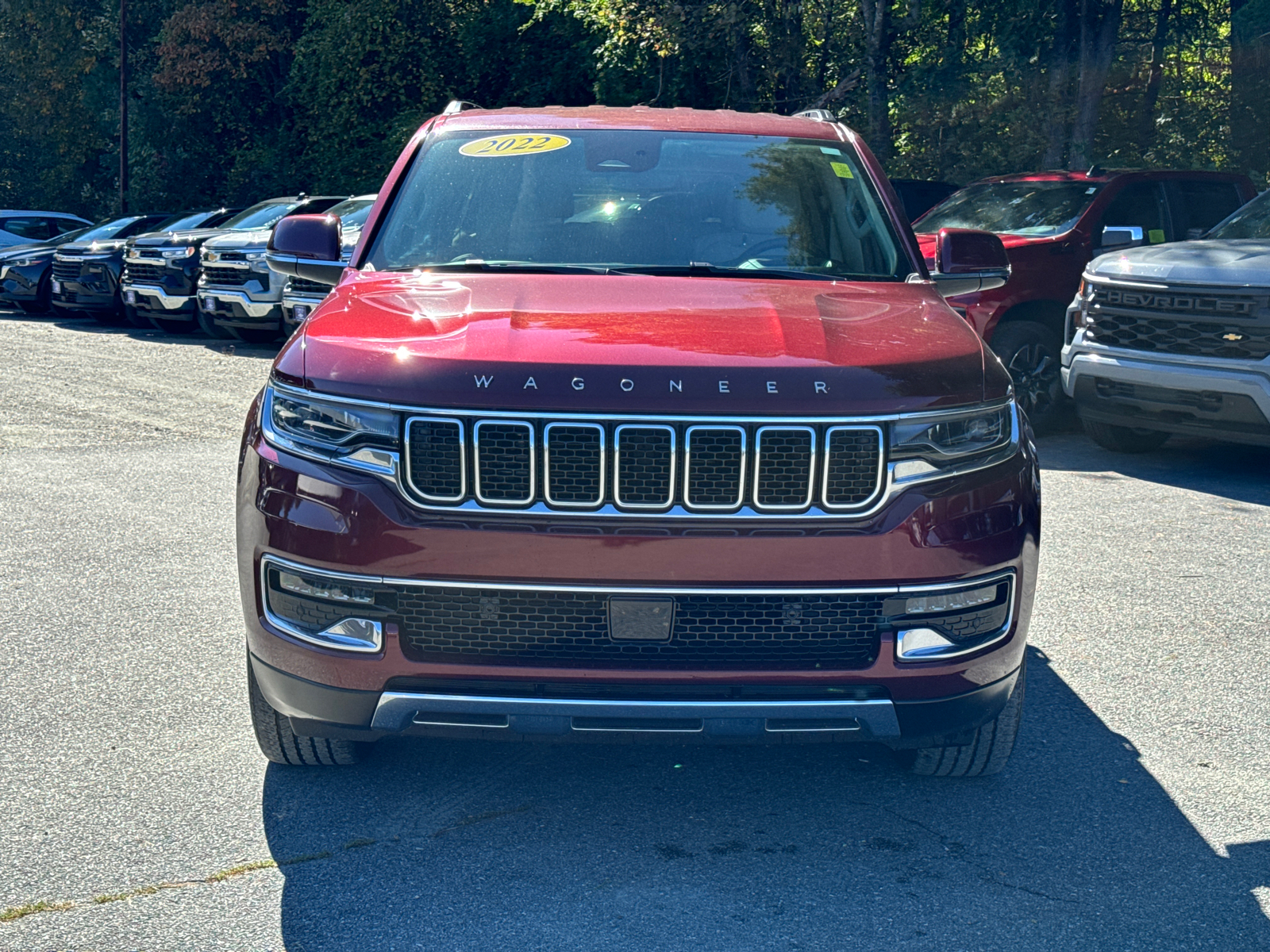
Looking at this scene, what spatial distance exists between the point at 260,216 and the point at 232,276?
1880 mm

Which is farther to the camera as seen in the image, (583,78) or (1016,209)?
(583,78)

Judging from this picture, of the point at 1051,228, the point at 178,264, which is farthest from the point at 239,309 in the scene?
the point at 1051,228

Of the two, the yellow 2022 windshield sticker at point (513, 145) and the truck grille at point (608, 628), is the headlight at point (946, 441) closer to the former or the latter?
the truck grille at point (608, 628)

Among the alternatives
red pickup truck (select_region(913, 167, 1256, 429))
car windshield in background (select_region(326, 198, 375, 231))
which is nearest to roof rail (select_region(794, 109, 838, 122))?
red pickup truck (select_region(913, 167, 1256, 429))

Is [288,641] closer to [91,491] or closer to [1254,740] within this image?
[1254,740]

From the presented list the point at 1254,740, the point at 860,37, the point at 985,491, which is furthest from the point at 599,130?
the point at 860,37

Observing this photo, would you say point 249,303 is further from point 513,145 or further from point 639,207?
point 639,207

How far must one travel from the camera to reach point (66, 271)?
1966 centimetres

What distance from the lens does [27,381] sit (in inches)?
513

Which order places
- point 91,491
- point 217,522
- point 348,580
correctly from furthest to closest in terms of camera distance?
point 91,491
point 217,522
point 348,580

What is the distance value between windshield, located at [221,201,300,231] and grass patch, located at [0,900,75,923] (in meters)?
14.4

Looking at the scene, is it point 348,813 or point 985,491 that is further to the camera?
point 348,813

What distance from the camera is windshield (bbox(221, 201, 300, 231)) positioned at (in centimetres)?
1709

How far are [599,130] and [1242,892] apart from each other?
10.2 ft
